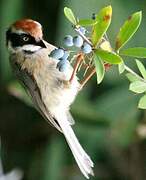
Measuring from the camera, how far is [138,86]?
3.23 feet

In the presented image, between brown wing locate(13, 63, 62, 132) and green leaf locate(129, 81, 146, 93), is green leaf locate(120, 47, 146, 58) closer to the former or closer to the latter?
green leaf locate(129, 81, 146, 93)

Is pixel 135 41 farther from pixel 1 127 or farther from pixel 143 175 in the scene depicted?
pixel 1 127

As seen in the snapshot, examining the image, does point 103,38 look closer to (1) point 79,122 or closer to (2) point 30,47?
(2) point 30,47

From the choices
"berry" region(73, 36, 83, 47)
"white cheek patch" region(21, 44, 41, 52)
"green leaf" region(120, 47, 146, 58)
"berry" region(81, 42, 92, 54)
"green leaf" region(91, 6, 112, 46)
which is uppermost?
"green leaf" region(91, 6, 112, 46)

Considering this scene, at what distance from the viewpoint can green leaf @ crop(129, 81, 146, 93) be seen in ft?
3.19

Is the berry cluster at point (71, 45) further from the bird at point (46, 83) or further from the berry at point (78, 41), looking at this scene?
the bird at point (46, 83)

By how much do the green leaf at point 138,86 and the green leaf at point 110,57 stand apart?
9cm

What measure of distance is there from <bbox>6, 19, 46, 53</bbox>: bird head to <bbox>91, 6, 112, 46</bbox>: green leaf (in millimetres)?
203

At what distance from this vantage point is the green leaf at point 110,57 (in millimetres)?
898

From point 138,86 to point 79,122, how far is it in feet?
4.22

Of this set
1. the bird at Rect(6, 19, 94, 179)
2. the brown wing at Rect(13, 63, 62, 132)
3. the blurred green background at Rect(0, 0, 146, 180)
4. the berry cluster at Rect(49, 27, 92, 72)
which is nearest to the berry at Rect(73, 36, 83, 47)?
the berry cluster at Rect(49, 27, 92, 72)

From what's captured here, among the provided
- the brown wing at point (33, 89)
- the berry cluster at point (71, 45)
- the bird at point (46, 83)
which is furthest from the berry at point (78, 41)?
the brown wing at point (33, 89)

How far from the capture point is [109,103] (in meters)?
2.33

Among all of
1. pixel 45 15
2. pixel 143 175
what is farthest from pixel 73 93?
pixel 45 15
